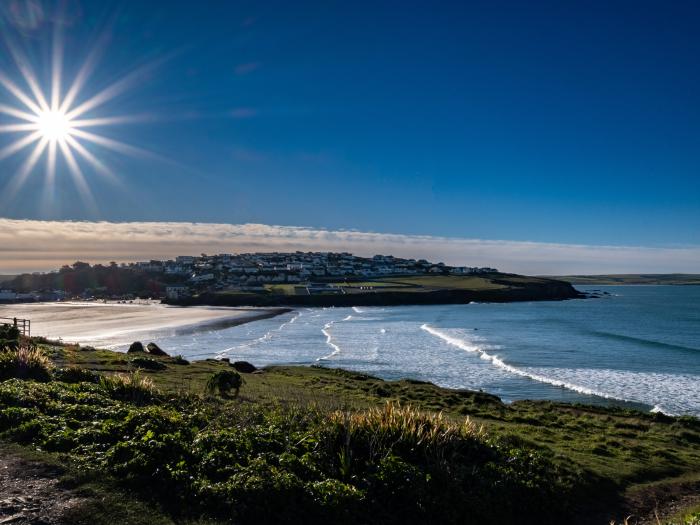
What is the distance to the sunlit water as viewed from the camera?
93.2 feet

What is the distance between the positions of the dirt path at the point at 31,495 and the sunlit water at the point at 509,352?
22574 millimetres

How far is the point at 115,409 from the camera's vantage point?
33.9 ft

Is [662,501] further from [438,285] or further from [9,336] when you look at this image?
[438,285]

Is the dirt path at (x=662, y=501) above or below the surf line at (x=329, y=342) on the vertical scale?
above

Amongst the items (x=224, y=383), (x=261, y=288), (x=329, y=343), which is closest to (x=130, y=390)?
(x=224, y=383)

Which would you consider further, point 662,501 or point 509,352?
point 509,352

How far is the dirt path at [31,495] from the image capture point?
6086 millimetres

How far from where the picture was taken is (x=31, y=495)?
664 cm

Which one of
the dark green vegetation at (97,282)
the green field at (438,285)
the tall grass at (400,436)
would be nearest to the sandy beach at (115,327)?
the tall grass at (400,436)

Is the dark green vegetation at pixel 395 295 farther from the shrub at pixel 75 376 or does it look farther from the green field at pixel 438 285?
the shrub at pixel 75 376

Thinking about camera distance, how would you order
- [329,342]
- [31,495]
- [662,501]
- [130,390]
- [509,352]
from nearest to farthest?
[31,495]
[662,501]
[130,390]
[509,352]
[329,342]

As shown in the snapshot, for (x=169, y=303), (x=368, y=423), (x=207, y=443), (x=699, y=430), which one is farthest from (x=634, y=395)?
(x=169, y=303)

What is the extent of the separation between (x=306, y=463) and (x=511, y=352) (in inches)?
1463

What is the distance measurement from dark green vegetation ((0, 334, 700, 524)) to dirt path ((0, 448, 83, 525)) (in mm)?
386
